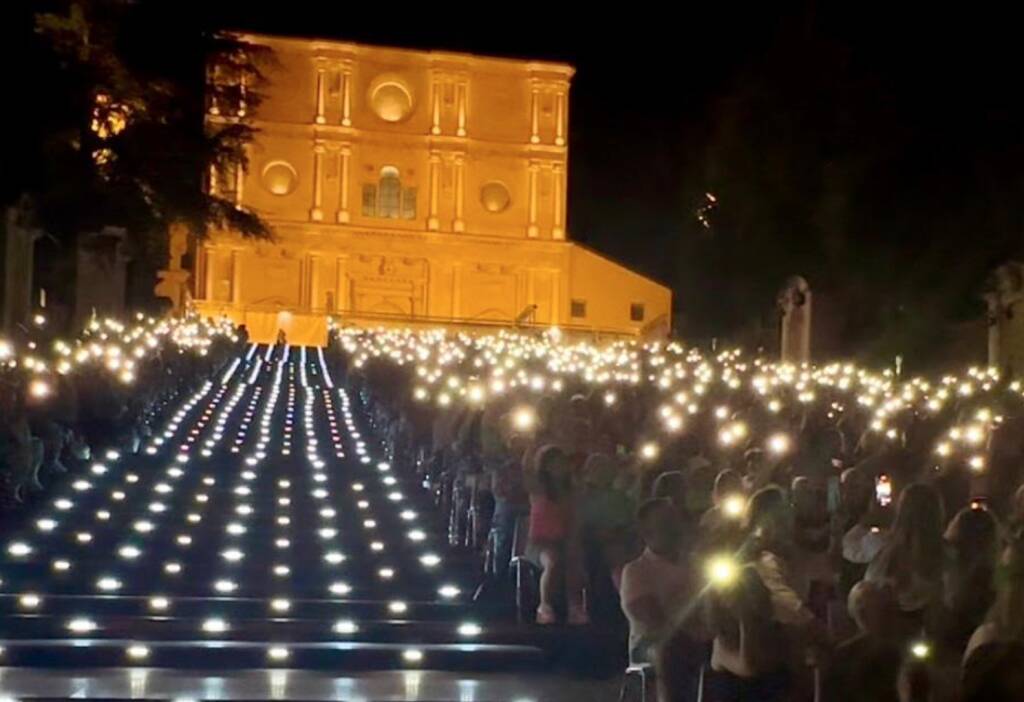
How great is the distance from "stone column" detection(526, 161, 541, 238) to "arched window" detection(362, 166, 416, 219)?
19.5 ft

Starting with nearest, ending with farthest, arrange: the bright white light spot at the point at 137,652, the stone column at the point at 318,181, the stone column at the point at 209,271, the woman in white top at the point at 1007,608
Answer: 1. the woman in white top at the point at 1007,608
2. the bright white light spot at the point at 137,652
3. the stone column at the point at 209,271
4. the stone column at the point at 318,181

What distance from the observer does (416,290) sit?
89000 mm

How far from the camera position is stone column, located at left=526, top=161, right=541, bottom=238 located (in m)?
90.8

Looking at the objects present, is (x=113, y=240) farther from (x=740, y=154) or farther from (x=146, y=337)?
(x=740, y=154)

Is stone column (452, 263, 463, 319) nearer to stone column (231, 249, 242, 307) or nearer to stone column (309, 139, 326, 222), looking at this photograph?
stone column (309, 139, 326, 222)

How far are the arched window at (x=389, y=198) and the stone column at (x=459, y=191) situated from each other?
7.18 feet

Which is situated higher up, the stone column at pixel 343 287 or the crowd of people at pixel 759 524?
the stone column at pixel 343 287

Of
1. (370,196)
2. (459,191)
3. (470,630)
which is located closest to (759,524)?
(470,630)

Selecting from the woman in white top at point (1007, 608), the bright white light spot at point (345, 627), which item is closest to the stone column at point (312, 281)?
the bright white light spot at point (345, 627)

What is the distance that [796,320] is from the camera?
40.2m

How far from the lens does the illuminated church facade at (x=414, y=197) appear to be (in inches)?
3425

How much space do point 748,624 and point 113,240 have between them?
35.1 metres

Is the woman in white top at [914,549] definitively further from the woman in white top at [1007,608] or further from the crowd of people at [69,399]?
the crowd of people at [69,399]

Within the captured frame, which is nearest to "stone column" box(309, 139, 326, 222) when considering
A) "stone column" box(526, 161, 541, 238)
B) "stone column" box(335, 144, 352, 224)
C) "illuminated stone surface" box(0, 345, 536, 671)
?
"stone column" box(335, 144, 352, 224)
